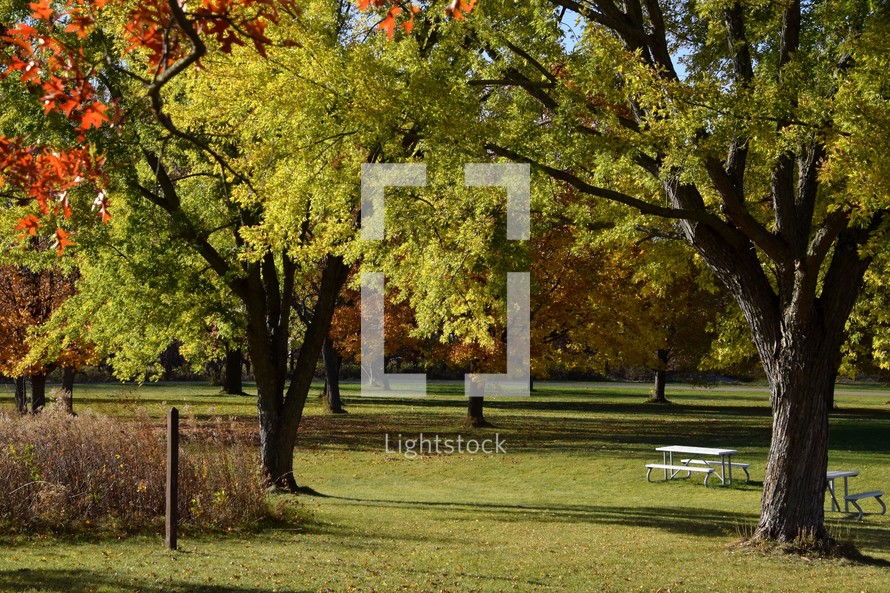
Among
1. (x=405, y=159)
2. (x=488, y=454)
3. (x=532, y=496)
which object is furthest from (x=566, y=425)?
(x=405, y=159)

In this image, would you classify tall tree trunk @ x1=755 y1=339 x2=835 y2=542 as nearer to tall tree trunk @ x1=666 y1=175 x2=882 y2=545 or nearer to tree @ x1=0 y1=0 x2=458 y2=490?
tall tree trunk @ x1=666 y1=175 x2=882 y2=545

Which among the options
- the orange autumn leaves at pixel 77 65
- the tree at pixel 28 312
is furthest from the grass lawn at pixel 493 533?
the tree at pixel 28 312

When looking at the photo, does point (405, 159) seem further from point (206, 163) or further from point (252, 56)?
point (206, 163)

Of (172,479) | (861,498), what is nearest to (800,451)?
(861,498)

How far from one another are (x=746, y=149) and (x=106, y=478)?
8531 millimetres

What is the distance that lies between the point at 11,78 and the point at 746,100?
33.1 feet

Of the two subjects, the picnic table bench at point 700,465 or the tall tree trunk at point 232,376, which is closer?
the picnic table bench at point 700,465

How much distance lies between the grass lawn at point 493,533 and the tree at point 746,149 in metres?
1.86

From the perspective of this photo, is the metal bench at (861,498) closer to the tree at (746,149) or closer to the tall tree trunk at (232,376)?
the tree at (746,149)

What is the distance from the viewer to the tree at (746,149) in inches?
387

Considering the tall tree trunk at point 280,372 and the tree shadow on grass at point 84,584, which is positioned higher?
the tall tree trunk at point 280,372

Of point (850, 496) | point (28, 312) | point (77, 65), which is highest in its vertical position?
point (77, 65)

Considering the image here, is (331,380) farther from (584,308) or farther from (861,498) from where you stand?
(861,498)

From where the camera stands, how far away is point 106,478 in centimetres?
1090
